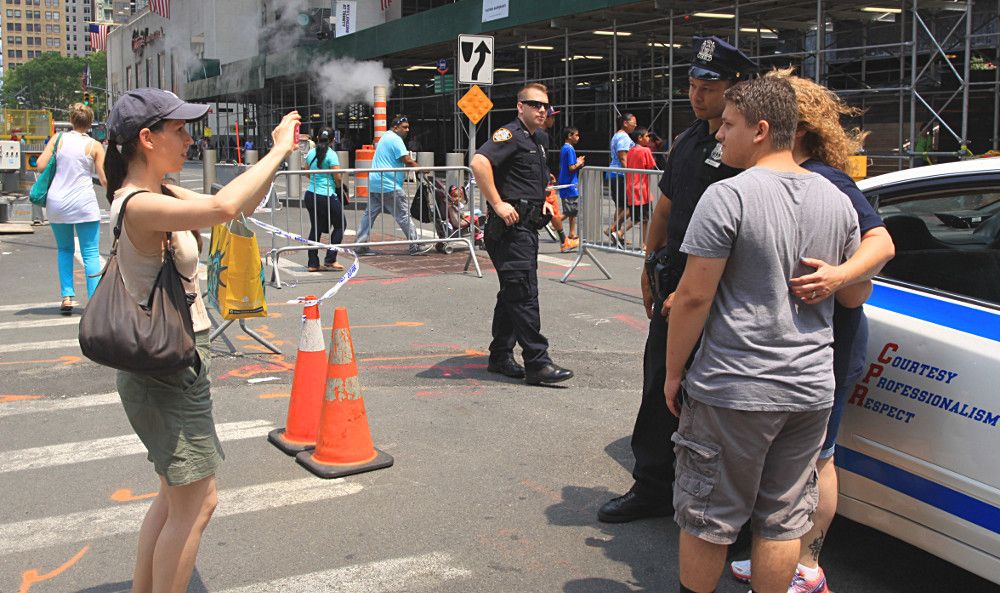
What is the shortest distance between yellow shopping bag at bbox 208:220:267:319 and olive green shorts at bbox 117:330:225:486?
11.6 feet

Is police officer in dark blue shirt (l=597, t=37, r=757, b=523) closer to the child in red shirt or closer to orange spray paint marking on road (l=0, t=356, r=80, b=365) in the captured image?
orange spray paint marking on road (l=0, t=356, r=80, b=365)

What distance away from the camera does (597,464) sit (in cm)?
514

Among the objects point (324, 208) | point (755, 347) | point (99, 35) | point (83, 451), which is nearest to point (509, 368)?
point (83, 451)

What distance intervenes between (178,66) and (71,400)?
75.1 meters

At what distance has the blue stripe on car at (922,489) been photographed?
126 inches

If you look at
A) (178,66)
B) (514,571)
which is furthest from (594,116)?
(178,66)

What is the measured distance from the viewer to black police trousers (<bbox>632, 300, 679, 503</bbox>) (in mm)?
4289

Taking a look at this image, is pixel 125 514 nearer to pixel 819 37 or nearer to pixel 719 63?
pixel 719 63

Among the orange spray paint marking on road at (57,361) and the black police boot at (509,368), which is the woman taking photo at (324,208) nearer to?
the orange spray paint marking on road at (57,361)

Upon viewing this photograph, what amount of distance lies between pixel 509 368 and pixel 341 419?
6.66 feet

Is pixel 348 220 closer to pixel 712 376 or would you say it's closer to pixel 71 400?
pixel 71 400

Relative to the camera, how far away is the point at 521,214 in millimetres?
6379

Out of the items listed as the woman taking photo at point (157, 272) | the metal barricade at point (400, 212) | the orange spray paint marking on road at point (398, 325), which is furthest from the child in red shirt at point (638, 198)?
the woman taking photo at point (157, 272)

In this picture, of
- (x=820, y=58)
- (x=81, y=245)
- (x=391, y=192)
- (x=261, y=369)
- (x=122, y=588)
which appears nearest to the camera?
(x=122, y=588)
